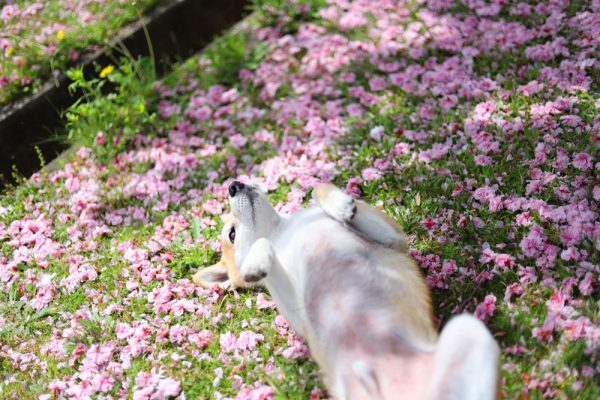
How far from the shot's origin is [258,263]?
10.7 feet

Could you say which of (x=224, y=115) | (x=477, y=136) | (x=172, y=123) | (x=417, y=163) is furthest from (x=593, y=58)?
(x=172, y=123)

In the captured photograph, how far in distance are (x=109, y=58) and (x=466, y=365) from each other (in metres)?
5.10

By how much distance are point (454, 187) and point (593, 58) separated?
171 cm

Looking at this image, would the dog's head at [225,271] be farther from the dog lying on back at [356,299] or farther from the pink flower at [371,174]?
the pink flower at [371,174]

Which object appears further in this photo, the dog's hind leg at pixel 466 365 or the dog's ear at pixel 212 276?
the dog's ear at pixel 212 276

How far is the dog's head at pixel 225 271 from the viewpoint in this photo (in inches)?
152

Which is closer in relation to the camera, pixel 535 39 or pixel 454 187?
pixel 454 187

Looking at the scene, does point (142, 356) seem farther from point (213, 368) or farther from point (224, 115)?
point (224, 115)

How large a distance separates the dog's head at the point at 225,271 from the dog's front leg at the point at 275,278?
44 cm

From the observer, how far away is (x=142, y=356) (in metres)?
3.81

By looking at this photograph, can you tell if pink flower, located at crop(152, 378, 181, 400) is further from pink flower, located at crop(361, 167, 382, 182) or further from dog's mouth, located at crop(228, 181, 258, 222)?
pink flower, located at crop(361, 167, 382, 182)

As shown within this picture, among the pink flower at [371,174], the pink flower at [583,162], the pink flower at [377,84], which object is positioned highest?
the pink flower at [377,84]

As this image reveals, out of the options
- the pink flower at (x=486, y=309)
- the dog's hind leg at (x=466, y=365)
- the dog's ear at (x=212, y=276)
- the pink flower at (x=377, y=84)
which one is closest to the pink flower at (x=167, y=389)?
the dog's ear at (x=212, y=276)

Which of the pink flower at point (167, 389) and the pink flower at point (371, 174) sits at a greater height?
the pink flower at point (167, 389)
